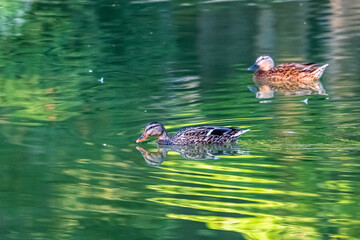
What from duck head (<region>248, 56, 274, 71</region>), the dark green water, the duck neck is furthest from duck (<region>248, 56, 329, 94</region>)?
the duck neck

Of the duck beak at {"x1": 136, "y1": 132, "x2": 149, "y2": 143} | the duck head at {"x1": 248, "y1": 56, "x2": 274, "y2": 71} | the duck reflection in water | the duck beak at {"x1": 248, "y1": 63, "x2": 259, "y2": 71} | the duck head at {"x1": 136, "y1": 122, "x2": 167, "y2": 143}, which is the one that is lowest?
the duck beak at {"x1": 248, "y1": 63, "x2": 259, "y2": 71}

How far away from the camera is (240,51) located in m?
20.7

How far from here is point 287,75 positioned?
17.2 metres

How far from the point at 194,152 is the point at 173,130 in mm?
1058

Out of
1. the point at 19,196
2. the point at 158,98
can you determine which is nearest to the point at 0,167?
the point at 19,196

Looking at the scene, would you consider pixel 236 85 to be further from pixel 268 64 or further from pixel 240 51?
pixel 240 51

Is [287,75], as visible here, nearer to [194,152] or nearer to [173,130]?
[173,130]

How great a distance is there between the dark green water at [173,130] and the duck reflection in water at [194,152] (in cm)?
10

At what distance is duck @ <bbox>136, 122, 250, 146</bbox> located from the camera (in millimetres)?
11961

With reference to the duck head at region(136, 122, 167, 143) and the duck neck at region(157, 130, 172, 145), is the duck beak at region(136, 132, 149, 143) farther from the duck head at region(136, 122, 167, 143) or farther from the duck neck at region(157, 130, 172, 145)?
the duck neck at region(157, 130, 172, 145)

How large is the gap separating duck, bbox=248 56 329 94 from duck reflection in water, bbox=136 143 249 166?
14.3ft

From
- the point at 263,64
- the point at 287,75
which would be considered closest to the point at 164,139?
the point at 287,75

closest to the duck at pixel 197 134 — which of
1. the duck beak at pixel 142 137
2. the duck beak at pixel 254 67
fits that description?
the duck beak at pixel 142 137

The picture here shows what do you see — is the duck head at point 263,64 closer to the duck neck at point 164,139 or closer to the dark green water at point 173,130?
the dark green water at point 173,130
